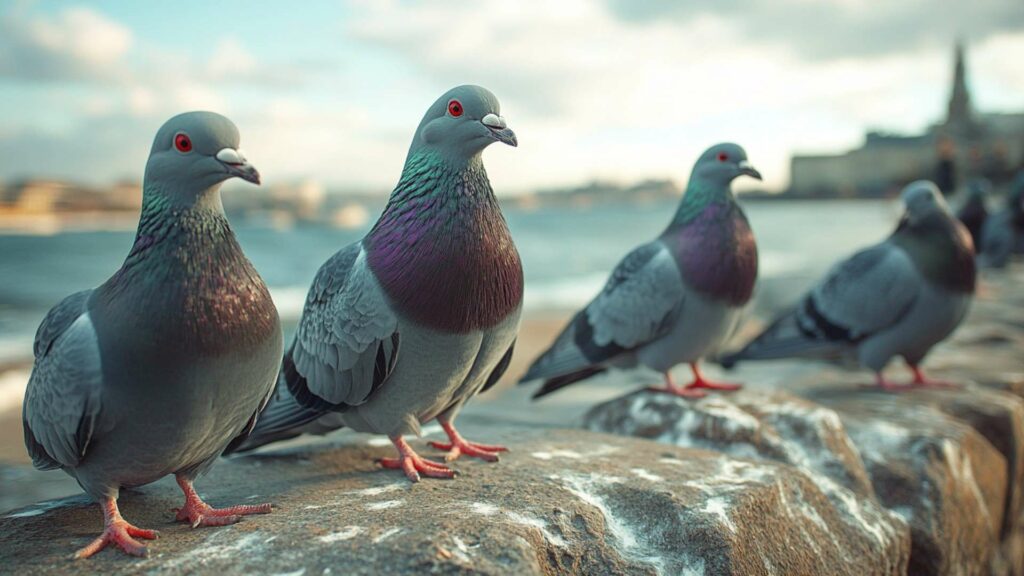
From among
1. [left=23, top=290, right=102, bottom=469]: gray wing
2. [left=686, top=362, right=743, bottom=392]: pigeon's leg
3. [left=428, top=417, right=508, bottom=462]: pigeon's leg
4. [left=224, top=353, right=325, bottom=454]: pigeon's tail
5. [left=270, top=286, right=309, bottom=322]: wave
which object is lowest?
[left=270, top=286, right=309, bottom=322]: wave

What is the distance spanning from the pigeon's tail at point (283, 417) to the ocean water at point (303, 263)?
705 cm

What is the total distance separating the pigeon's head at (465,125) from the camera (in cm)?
273

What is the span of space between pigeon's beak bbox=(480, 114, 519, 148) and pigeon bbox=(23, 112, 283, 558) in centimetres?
87

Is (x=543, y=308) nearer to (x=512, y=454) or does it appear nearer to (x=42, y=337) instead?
(x=512, y=454)

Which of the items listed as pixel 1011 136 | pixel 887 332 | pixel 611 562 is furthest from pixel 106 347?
pixel 1011 136

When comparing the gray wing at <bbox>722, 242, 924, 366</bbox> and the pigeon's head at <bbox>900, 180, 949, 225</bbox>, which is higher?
the pigeon's head at <bbox>900, 180, 949, 225</bbox>

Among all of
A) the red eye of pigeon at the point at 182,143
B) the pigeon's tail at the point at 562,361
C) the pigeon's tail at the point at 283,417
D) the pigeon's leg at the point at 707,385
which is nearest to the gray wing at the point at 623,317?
the pigeon's tail at the point at 562,361

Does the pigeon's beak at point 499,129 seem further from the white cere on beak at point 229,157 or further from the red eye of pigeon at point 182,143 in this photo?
the red eye of pigeon at point 182,143

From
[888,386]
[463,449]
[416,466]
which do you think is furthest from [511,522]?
[888,386]

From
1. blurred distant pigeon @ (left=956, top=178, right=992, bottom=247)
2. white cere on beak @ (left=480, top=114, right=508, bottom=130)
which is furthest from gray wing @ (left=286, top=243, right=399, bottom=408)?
blurred distant pigeon @ (left=956, top=178, right=992, bottom=247)

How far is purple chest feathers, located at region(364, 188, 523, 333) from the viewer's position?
2713 mm

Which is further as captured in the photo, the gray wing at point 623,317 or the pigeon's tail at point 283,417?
the gray wing at point 623,317

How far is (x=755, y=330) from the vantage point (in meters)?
11.0

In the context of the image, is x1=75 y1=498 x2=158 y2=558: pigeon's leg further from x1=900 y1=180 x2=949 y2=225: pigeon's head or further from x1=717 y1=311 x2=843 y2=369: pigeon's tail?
x1=900 y1=180 x2=949 y2=225: pigeon's head
